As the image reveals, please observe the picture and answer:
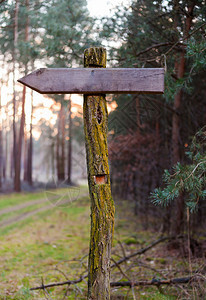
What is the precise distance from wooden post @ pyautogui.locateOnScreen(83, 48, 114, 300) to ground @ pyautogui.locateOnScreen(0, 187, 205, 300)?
35.3 inches

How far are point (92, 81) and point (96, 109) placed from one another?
27cm

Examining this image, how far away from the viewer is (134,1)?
6.19 metres

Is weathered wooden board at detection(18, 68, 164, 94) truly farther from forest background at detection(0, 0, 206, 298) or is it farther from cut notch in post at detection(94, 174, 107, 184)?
forest background at detection(0, 0, 206, 298)

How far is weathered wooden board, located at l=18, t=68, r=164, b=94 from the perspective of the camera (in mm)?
2912

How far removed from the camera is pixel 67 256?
708cm

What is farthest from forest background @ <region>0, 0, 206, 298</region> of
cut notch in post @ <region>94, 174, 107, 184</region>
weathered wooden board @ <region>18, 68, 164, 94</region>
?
weathered wooden board @ <region>18, 68, 164, 94</region>

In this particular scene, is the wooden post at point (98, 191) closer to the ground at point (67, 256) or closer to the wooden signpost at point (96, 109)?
the wooden signpost at point (96, 109)

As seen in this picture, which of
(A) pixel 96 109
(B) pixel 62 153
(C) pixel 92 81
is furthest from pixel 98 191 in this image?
(B) pixel 62 153

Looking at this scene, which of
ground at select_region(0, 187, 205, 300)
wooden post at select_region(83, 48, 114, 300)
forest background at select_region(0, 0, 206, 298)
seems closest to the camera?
wooden post at select_region(83, 48, 114, 300)

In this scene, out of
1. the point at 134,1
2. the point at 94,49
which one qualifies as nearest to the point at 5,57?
the point at 134,1

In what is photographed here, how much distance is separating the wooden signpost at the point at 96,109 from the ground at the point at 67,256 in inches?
35.8

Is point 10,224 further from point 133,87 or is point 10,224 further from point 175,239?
point 133,87

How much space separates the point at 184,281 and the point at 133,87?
2.95 m

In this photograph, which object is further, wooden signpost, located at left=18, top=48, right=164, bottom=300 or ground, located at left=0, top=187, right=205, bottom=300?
ground, located at left=0, top=187, right=205, bottom=300
